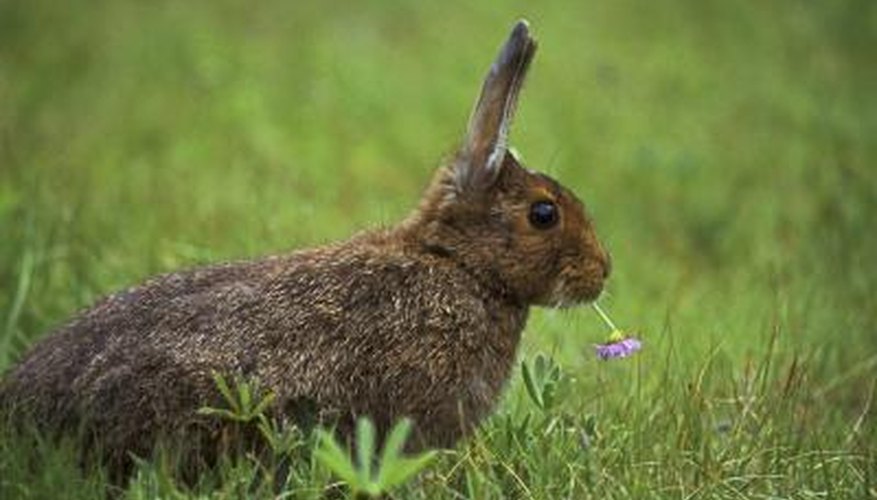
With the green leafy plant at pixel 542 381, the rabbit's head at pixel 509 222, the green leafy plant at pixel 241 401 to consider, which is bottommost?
the green leafy plant at pixel 542 381

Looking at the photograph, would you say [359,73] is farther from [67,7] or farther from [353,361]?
[353,361]

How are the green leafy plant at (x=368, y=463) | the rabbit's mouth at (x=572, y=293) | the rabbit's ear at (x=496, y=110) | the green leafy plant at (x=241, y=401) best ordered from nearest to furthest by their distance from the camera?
the green leafy plant at (x=368, y=463), the green leafy plant at (x=241, y=401), the rabbit's ear at (x=496, y=110), the rabbit's mouth at (x=572, y=293)

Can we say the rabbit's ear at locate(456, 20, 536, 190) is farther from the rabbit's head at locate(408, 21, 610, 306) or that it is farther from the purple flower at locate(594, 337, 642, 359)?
the purple flower at locate(594, 337, 642, 359)

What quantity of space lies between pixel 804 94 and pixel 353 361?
25.0 ft

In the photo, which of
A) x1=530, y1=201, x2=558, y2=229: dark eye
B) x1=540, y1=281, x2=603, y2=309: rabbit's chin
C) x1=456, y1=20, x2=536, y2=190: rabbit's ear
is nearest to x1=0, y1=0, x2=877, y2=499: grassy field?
x1=540, y1=281, x2=603, y2=309: rabbit's chin

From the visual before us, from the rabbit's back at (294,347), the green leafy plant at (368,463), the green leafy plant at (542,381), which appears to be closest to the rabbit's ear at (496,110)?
the rabbit's back at (294,347)

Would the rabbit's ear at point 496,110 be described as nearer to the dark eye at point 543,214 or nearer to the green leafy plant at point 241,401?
the dark eye at point 543,214

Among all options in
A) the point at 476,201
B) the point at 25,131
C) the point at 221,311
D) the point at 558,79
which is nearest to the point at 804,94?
the point at 558,79

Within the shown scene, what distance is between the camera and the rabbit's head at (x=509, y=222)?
5.08m

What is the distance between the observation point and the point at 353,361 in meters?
4.75

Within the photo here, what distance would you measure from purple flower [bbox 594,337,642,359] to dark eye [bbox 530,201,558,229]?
0.43m

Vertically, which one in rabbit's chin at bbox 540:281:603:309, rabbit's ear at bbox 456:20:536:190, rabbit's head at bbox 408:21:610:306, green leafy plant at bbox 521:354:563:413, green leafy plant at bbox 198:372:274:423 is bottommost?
green leafy plant at bbox 521:354:563:413

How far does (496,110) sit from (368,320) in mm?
759

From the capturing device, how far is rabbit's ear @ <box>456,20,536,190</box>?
4965mm
